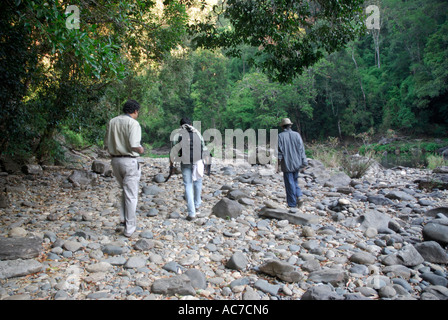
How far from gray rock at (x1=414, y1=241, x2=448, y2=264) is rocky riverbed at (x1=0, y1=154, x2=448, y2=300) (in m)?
0.01

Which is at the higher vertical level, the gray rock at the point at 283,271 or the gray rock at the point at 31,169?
the gray rock at the point at 31,169

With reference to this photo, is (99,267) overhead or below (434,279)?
overhead

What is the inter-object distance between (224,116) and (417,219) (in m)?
35.6

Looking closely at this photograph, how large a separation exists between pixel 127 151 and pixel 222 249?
5.96 feet

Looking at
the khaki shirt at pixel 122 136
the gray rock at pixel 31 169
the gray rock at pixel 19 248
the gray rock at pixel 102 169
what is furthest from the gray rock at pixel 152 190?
the gray rock at pixel 31 169

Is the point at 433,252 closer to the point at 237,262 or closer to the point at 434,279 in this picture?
the point at 434,279

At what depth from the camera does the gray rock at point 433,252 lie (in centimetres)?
359

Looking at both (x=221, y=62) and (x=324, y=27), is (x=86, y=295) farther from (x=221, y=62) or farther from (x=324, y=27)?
(x=221, y=62)

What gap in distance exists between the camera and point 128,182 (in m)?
4.02

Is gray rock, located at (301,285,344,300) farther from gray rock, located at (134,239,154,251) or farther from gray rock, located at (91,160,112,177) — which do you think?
gray rock, located at (91,160,112,177)

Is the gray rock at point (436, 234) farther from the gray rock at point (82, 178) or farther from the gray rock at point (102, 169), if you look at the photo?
the gray rock at point (102, 169)

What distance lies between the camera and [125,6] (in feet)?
17.7

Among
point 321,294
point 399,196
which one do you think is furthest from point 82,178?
point 399,196

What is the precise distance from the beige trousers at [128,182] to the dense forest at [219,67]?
1.20 m
